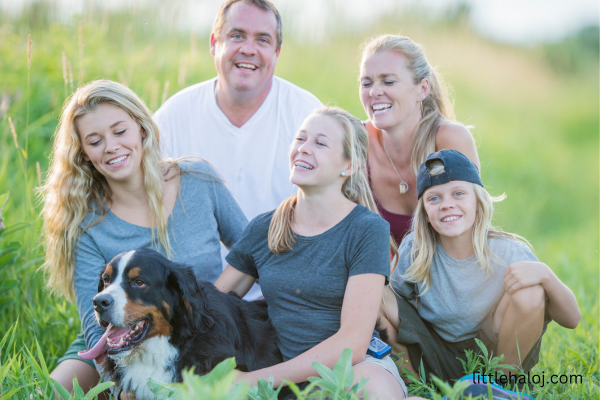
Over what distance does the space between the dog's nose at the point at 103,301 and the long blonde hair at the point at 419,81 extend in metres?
1.96

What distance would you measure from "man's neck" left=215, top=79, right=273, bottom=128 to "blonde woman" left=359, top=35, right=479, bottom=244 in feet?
2.32

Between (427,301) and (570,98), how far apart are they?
11170 mm

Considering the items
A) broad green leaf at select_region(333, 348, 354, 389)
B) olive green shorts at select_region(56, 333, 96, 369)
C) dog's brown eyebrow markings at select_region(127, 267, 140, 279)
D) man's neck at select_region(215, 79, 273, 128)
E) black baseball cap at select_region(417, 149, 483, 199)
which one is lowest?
olive green shorts at select_region(56, 333, 96, 369)

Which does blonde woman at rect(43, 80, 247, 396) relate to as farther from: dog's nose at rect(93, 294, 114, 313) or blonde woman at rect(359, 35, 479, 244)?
blonde woman at rect(359, 35, 479, 244)

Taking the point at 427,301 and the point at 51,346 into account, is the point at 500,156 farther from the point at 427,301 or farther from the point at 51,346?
the point at 51,346

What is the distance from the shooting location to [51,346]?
311 cm

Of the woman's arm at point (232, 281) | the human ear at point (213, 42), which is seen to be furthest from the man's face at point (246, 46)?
the woman's arm at point (232, 281)

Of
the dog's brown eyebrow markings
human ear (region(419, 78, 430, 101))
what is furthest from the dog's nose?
human ear (region(419, 78, 430, 101))

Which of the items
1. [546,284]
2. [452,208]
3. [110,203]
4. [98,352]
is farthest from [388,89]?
[98,352]

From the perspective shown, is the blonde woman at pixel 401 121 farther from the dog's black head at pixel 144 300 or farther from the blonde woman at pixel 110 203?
the dog's black head at pixel 144 300

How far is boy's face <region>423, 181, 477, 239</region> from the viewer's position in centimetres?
262

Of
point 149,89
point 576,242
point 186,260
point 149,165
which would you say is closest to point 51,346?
point 186,260

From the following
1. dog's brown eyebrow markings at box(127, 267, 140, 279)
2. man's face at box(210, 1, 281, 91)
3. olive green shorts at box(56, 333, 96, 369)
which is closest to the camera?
dog's brown eyebrow markings at box(127, 267, 140, 279)

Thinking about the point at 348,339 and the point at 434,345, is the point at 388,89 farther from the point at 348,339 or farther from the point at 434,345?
the point at 348,339
